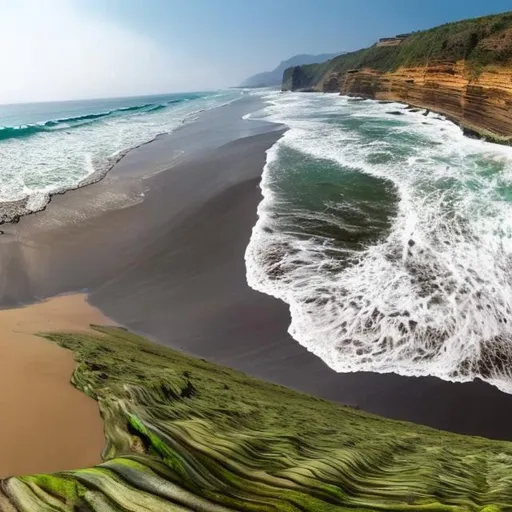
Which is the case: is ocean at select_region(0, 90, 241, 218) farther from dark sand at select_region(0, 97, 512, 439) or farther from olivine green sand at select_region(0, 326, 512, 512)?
olivine green sand at select_region(0, 326, 512, 512)

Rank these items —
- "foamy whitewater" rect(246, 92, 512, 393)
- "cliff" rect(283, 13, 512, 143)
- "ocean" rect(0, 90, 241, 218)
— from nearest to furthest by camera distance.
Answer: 1. "foamy whitewater" rect(246, 92, 512, 393)
2. "ocean" rect(0, 90, 241, 218)
3. "cliff" rect(283, 13, 512, 143)

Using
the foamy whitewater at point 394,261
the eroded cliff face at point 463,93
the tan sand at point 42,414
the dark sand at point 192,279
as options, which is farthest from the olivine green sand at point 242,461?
the eroded cliff face at point 463,93

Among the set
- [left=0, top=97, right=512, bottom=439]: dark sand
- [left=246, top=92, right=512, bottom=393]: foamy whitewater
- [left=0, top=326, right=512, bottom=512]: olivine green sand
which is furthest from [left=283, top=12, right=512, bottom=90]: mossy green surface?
[left=0, top=326, right=512, bottom=512]: olivine green sand

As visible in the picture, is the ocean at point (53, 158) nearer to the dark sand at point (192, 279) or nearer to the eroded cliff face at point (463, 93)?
the dark sand at point (192, 279)

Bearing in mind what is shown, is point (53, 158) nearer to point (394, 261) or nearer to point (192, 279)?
point (192, 279)

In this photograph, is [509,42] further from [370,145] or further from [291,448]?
[291,448]
